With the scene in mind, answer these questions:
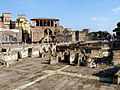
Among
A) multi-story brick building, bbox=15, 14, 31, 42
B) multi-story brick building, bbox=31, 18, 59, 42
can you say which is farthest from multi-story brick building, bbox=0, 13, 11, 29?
multi-story brick building, bbox=31, 18, 59, 42

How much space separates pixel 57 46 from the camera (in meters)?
44.8

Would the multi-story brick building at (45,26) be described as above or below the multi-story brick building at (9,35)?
above

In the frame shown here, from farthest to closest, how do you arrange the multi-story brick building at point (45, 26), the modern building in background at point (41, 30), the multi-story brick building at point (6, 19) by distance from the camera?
the multi-story brick building at point (45, 26)
the modern building in background at point (41, 30)
the multi-story brick building at point (6, 19)

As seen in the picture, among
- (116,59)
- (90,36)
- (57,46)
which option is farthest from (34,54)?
(90,36)

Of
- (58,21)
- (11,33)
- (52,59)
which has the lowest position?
(52,59)

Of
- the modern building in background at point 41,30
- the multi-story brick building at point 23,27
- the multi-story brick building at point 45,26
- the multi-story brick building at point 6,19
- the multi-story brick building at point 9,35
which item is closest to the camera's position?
the multi-story brick building at point 9,35

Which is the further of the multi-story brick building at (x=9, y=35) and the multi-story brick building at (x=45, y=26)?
Result: the multi-story brick building at (x=45, y=26)

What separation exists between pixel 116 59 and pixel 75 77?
36.1ft

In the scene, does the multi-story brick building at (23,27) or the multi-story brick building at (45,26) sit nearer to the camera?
the multi-story brick building at (23,27)

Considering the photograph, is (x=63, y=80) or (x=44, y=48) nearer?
(x=63, y=80)

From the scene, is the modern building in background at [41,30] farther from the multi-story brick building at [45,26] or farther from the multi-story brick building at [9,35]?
the multi-story brick building at [9,35]

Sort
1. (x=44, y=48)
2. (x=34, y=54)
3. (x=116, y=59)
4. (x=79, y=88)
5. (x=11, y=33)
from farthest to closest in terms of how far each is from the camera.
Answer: (x=11, y=33), (x=44, y=48), (x=34, y=54), (x=116, y=59), (x=79, y=88)

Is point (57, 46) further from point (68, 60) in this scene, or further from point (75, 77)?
point (75, 77)

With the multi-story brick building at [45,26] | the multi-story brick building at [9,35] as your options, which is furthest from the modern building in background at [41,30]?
the multi-story brick building at [9,35]
